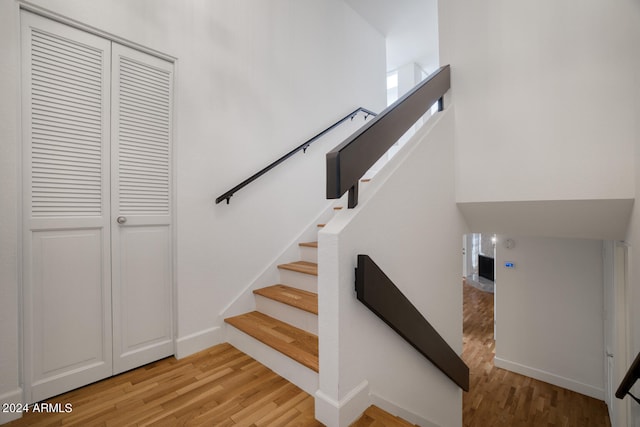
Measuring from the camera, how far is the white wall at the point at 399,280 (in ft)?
4.05

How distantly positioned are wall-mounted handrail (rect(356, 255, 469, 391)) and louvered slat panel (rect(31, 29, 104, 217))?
1.71 metres

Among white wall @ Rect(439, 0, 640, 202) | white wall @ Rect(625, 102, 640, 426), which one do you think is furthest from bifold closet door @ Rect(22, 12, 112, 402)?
white wall @ Rect(625, 102, 640, 426)

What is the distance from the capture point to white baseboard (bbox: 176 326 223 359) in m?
2.07

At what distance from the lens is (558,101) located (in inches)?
63.9

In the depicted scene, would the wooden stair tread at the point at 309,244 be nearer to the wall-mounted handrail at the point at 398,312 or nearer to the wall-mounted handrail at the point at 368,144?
the wall-mounted handrail at the point at 398,312

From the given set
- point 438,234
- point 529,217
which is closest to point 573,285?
point 529,217

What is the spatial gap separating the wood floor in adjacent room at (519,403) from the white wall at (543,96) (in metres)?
2.76

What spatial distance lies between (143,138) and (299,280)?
1.59m

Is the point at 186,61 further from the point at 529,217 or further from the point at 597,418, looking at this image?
the point at 597,418

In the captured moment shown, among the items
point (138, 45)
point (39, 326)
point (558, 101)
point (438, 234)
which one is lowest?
point (39, 326)

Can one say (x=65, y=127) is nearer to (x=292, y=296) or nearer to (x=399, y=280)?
(x=292, y=296)

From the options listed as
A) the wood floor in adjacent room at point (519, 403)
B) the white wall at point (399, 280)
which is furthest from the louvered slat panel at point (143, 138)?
the wood floor in adjacent room at point (519, 403)

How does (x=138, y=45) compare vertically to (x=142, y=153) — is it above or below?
above

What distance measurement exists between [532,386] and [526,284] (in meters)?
1.27
